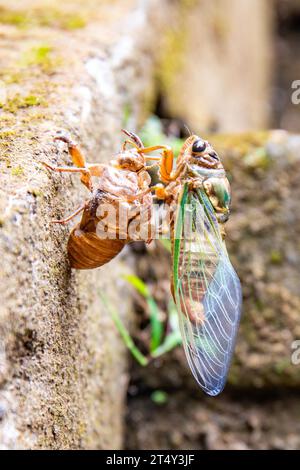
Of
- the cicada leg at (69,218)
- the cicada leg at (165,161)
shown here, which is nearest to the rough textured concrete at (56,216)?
the cicada leg at (69,218)

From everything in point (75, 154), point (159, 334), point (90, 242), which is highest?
point (75, 154)

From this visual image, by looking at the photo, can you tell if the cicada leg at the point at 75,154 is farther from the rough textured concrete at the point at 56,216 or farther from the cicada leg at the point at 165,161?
the cicada leg at the point at 165,161

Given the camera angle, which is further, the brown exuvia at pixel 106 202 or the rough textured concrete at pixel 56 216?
the brown exuvia at pixel 106 202

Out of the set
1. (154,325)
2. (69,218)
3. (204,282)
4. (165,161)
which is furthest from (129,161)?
(154,325)

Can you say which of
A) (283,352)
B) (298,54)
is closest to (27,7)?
(283,352)

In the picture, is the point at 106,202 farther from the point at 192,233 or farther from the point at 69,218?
the point at 192,233

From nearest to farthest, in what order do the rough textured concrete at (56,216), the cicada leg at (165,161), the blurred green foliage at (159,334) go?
the rough textured concrete at (56,216)
the cicada leg at (165,161)
the blurred green foliage at (159,334)
